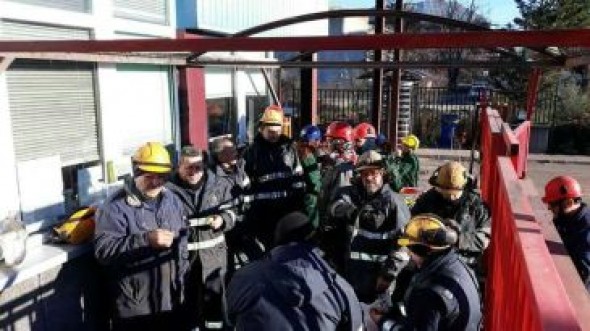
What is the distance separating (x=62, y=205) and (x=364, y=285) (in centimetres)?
253

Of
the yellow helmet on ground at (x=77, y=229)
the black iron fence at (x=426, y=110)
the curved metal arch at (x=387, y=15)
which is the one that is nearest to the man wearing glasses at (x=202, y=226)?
the yellow helmet on ground at (x=77, y=229)

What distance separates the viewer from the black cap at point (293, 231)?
9.27 feet

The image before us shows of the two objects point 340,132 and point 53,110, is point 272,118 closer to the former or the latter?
point 53,110

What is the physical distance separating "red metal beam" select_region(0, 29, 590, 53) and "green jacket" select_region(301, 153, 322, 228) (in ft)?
8.73

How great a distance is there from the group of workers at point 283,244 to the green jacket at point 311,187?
0.02 m

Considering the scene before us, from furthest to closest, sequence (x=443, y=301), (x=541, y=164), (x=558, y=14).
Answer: (x=558, y=14), (x=541, y=164), (x=443, y=301)

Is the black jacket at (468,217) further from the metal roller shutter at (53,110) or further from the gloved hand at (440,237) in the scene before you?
the metal roller shutter at (53,110)

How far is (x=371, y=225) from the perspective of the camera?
168 inches

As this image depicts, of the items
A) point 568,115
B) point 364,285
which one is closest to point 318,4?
point 364,285

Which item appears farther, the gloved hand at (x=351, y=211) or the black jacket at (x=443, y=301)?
the gloved hand at (x=351, y=211)

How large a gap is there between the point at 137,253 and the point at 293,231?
1241 mm

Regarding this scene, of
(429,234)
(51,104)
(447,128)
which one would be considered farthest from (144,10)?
(447,128)

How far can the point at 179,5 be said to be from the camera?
6262mm

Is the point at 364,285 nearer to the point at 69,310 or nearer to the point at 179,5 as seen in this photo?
the point at 69,310
